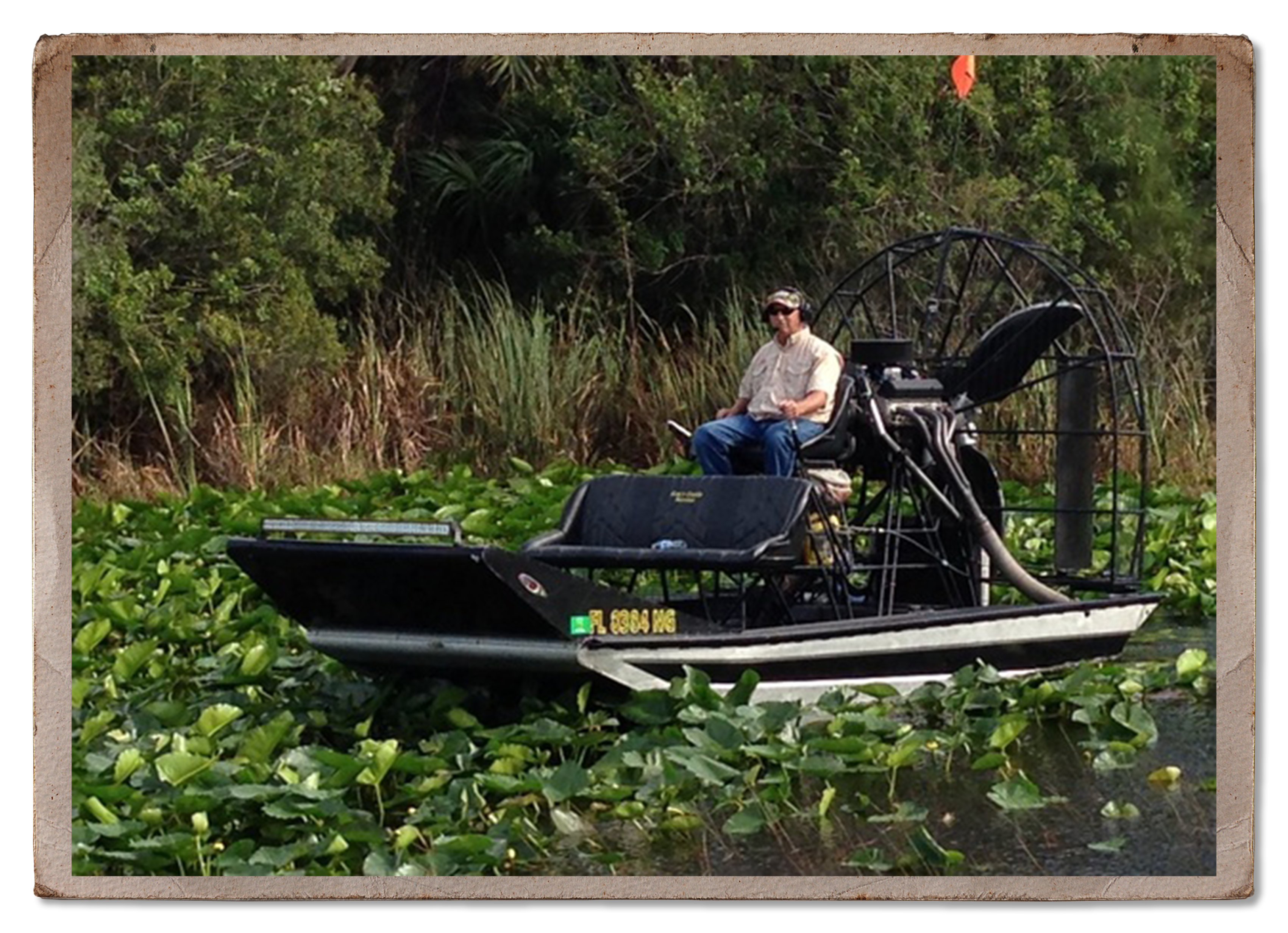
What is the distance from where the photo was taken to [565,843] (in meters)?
5.99

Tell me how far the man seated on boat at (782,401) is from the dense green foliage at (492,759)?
875 millimetres

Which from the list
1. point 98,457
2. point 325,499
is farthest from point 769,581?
point 98,457

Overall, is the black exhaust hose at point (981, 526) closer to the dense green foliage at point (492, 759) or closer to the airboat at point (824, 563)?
the airboat at point (824, 563)

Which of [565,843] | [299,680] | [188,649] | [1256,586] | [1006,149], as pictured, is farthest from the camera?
[1006,149]

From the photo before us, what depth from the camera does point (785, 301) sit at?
7.86m

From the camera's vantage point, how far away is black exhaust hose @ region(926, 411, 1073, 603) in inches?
306

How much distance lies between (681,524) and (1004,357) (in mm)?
1407

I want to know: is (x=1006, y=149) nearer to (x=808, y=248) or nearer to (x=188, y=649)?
(x=808, y=248)

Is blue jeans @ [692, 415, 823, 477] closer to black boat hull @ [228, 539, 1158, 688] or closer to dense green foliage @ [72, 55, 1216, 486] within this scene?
black boat hull @ [228, 539, 1158, 688]

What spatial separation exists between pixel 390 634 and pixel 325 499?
128 inches

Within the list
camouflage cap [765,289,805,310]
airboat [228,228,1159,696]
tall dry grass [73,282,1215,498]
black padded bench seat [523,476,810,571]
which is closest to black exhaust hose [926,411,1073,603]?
airboat [228,228,1159,696]

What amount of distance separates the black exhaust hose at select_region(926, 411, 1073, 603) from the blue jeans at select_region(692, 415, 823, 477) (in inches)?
13.4

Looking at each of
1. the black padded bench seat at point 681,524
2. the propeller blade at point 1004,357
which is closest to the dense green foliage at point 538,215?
the propeller blade at point 1004,357

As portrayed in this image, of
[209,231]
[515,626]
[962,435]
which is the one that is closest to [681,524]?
[515,626]
